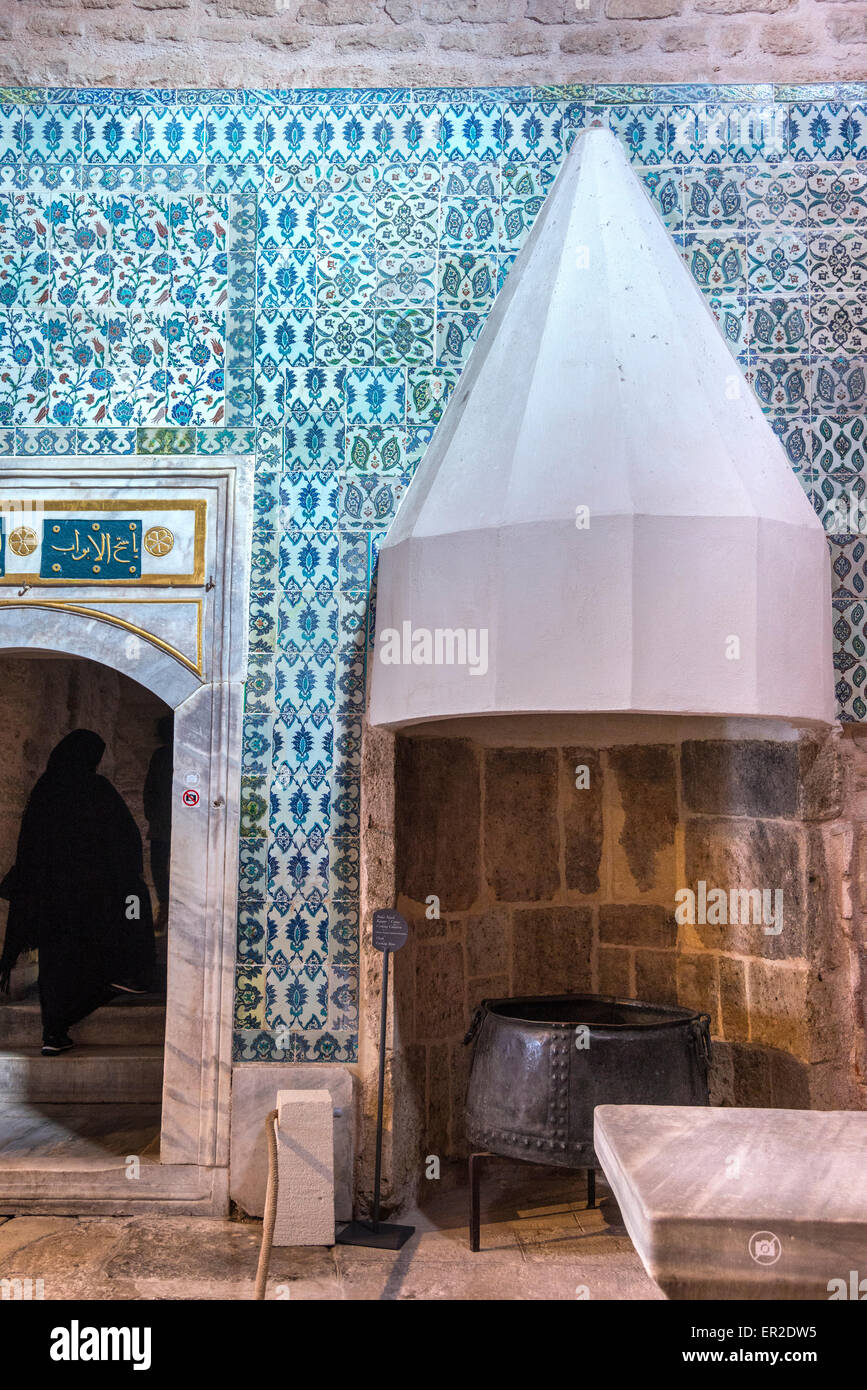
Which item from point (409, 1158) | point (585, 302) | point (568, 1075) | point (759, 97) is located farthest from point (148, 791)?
point (759, 97)

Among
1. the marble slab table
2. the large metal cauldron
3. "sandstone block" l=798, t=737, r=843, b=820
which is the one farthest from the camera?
"sandstone block" l=798, t=737, r=843, b=820

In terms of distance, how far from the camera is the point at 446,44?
→ 422cm

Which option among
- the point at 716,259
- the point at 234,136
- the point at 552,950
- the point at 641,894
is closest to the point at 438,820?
the point at 552,950

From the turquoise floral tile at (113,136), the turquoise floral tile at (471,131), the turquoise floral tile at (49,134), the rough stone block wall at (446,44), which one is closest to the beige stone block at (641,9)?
the rough stone block wall at (446,44)

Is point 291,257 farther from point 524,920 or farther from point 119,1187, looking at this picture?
point 119,1187

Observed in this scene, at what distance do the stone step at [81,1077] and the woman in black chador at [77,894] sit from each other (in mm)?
112

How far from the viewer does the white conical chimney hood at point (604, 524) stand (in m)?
3.28

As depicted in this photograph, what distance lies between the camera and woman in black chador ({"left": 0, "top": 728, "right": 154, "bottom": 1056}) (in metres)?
5.30

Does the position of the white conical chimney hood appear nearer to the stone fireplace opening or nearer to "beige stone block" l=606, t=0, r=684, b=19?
"beige stone block" l=606, t=0, r=684, b=19

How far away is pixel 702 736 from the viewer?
460 centimetres

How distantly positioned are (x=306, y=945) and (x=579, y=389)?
2193 millimetres

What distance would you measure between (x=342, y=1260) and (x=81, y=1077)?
2.13 meters

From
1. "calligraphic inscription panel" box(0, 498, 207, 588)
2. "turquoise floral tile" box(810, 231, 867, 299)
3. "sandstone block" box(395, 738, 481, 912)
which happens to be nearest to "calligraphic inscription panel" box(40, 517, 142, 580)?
"calligraphic inscription panel" box(0, 498, 207, 588)

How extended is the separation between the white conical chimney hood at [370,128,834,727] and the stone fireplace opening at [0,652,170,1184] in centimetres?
230
